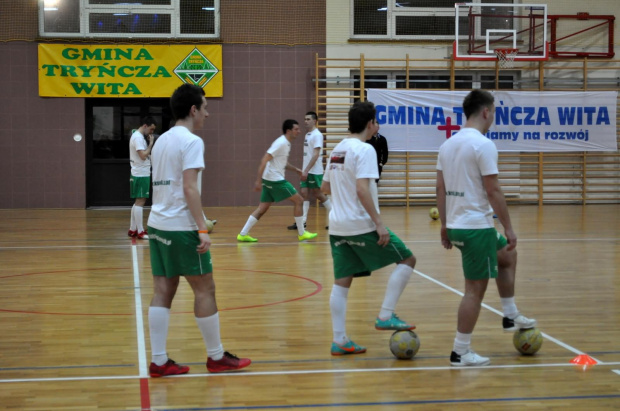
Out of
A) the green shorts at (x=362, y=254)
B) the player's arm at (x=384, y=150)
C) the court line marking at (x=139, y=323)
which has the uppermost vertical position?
the player's arm at (x=384, y=150)

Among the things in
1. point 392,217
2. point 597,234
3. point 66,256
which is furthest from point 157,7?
point 597,234

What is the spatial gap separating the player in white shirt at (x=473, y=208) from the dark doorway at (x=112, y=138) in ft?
45.8

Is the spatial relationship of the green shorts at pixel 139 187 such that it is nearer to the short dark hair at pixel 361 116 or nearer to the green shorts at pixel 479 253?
the short dark hair at pixel 361 116

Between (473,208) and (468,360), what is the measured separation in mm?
900

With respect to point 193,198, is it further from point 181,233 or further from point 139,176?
point 139,176

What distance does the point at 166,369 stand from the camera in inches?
174

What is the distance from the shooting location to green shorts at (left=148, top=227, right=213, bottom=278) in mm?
4312

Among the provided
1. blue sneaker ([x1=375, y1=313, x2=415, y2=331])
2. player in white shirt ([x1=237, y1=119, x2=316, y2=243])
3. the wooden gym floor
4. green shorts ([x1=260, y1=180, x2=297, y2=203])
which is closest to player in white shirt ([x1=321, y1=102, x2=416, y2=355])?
blue sneaker ([x1=375, y1=313, x2=415, y2=331])

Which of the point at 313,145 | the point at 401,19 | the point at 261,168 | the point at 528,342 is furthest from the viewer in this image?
the point at 401,19

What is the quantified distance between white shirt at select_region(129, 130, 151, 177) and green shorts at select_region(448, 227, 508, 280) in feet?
24.8

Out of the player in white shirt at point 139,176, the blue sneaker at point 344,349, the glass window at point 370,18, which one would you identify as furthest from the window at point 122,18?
the blue sneaker at point 344,349

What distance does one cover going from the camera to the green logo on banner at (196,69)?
1755 centimetres

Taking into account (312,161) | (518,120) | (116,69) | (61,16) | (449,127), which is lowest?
(312,161)

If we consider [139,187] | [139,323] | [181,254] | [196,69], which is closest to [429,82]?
[196,69]
